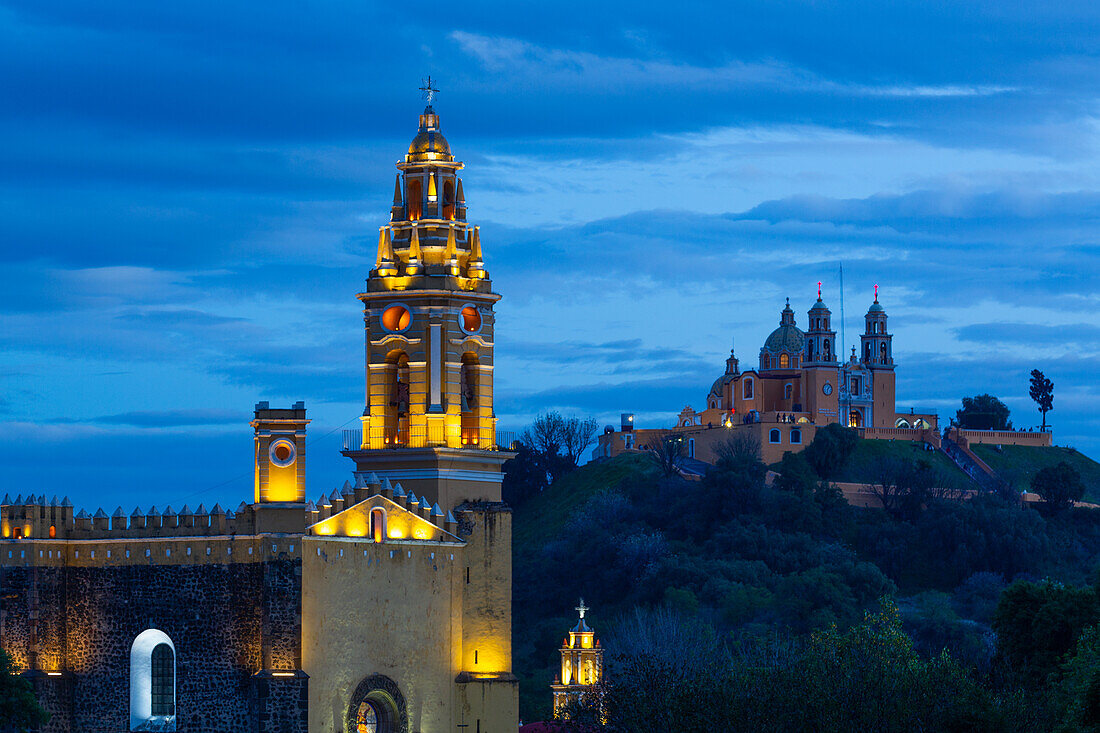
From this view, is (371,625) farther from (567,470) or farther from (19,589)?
(567,470)

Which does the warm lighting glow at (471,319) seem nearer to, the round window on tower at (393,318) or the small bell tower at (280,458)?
the round window on tower at (393,318)

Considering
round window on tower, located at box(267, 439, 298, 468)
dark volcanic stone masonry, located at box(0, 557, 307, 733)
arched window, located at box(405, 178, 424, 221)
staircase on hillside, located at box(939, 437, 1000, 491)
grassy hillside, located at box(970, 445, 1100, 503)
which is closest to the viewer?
dark volcanic stone masonry, located at box(0, 557, 307, 733)

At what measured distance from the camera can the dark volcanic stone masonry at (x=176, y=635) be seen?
1705 inches

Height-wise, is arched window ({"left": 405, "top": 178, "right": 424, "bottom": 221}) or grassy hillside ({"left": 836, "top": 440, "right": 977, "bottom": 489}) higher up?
arched window ({"left": 405, "top": 178, "right": 424, "bottom": 221})

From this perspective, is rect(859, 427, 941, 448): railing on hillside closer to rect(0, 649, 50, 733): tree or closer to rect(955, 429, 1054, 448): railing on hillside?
rect(955, 429, 1054, 448): railing on hillside

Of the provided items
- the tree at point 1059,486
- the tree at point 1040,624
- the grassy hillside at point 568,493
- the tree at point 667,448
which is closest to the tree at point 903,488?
the tree at point 1059,486

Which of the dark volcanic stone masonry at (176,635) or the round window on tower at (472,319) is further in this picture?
the round window on tower at (472,319)

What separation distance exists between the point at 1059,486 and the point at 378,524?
83.1 metres

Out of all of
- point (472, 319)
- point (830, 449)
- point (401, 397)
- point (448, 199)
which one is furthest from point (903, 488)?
point (401, 397)

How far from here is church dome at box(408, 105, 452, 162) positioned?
5225 centimetres

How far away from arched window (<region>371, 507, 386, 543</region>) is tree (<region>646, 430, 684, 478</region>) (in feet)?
231

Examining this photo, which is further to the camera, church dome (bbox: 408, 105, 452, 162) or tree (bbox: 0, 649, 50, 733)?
church dome (bbox: 408, 105, 452, 162)

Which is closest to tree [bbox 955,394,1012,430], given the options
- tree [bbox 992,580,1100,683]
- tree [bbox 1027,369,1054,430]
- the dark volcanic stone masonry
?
tree [bbox 1027,369,1054,430]

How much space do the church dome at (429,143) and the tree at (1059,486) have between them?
77.4 meters
